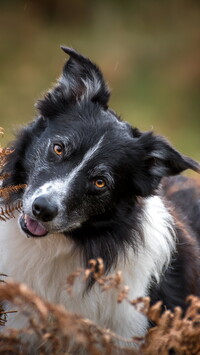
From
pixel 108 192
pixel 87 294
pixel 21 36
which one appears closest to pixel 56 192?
pixel 108 192

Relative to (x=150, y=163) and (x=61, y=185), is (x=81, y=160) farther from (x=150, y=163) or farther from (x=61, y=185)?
(x=150, y=163)

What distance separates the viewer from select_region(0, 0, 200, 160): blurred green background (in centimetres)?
1455

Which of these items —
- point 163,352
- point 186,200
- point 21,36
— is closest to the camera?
point 163,352

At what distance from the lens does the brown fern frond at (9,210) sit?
189 inches

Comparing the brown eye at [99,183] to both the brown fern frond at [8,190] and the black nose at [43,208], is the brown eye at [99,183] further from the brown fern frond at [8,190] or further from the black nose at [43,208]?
the brown fern frond at [8,190]

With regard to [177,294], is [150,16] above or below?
above

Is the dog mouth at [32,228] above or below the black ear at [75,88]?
below

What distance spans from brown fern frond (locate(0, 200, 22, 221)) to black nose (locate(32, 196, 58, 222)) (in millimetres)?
224

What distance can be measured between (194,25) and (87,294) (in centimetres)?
1251

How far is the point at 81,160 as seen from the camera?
191 inches

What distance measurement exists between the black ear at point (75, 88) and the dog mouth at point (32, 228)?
33.2 inches

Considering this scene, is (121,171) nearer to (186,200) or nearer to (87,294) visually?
(87,294)

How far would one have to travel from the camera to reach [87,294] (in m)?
5.10

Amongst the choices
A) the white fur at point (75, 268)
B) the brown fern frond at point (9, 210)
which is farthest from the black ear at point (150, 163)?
the brown fern frond at point (9, 210)
